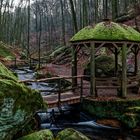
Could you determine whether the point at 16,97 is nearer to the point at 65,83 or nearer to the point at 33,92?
the point at 33,92

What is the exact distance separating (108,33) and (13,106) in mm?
8369

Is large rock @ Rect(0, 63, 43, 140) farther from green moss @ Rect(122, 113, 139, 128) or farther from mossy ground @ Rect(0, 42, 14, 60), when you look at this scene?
mossy ground @ Rect(0, 42, 14, 60)

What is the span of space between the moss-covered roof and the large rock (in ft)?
22.5

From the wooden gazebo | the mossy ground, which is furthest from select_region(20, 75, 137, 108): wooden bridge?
the mossy ground

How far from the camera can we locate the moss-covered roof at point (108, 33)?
15828mm

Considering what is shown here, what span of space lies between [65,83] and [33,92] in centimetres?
1258

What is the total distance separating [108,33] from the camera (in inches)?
633

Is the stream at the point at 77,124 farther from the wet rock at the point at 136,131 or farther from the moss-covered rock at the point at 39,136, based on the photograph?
the moss-covered rock at the point at 39,136

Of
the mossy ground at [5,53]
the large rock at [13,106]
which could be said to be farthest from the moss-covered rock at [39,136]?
the mossy ground at [5,53]

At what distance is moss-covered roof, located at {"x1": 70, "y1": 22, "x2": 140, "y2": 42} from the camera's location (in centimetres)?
1583

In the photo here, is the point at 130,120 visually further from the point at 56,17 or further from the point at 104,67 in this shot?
the point at 56,17

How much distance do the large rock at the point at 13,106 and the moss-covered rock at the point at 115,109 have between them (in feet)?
19.9

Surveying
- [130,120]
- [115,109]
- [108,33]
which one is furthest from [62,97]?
[108,33]

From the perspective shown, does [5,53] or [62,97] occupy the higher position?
[5,53]
